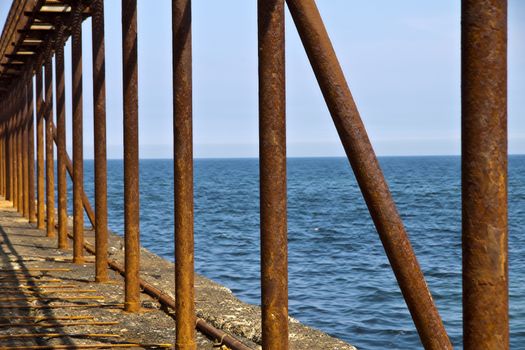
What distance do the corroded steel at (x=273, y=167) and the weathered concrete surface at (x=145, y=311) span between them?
79.6 inches

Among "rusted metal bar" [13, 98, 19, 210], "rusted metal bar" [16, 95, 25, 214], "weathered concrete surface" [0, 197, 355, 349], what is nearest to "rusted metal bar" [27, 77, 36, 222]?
"rusted metal bar" [16, 95, 25, 214]

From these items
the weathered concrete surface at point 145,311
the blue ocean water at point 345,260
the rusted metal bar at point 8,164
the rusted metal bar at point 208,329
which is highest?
the rusted metal bar at point 8,164

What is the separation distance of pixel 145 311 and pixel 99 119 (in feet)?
8.07

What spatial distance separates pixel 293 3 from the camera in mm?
3965

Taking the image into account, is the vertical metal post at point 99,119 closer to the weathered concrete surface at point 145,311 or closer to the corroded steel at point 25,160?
the weathered concrete surface at point 145,311

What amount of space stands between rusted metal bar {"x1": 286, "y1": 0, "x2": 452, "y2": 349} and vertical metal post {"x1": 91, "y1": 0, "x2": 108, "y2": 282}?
5.63m

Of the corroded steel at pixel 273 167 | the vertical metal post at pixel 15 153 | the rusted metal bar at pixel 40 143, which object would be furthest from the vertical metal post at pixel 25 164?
the corroded steel at pixel 273 167

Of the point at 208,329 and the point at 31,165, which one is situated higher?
the point at 31,165

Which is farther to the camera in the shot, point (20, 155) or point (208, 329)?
point (20, 155)

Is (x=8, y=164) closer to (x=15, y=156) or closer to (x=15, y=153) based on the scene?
(x=15, y=153)

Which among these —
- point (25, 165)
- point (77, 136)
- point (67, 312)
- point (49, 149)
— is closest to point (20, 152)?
point (25, 165)

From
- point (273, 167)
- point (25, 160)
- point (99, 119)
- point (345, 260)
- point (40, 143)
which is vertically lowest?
point (345, 260)

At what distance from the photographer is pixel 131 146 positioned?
318 inches

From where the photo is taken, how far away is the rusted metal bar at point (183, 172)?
622 cm
